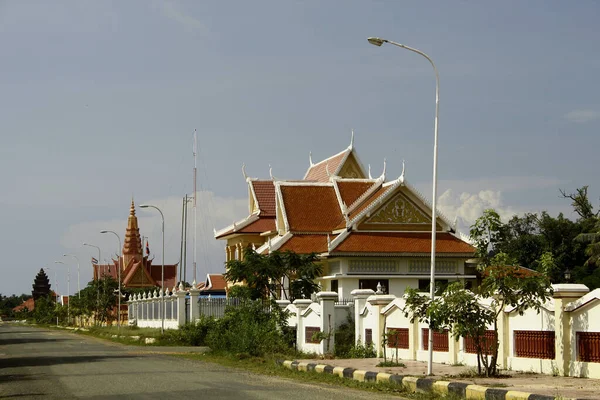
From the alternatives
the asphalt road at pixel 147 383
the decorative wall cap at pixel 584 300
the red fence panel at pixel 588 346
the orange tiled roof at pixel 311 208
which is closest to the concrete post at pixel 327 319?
the asphalt road at pixel 147 383

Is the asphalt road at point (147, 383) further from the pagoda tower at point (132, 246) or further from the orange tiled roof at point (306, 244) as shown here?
the pagoda tower at point (132, 246)

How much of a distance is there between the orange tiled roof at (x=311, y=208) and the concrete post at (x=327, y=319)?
16.0 metres

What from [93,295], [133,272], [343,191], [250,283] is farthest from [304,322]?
[133,272]

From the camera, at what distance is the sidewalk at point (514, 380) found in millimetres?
13469

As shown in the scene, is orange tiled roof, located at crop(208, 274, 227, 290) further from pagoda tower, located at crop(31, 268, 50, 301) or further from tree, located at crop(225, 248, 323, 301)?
pagoda tower, located at crop(31, 268, 50, 301)

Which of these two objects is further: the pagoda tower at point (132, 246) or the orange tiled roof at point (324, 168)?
the pagoda tower at point (132, 246)

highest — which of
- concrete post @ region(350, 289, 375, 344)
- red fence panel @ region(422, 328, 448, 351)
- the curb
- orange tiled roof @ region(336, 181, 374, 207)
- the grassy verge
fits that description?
orange tiled roof @ region(336, 181, 374, 207)

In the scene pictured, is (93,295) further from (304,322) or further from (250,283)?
(304,322)

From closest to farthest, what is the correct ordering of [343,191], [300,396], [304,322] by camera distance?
[300,396]
[304,322]
[343,191]

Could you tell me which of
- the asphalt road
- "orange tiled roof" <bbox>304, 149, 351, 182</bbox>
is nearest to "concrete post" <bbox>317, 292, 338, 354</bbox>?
the asphalt road

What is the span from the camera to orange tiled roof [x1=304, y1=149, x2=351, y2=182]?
47.0 metres

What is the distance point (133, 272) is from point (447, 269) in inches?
2285

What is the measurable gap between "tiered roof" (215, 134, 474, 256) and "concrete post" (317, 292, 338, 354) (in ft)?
41.3

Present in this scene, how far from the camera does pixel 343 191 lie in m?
43.1
